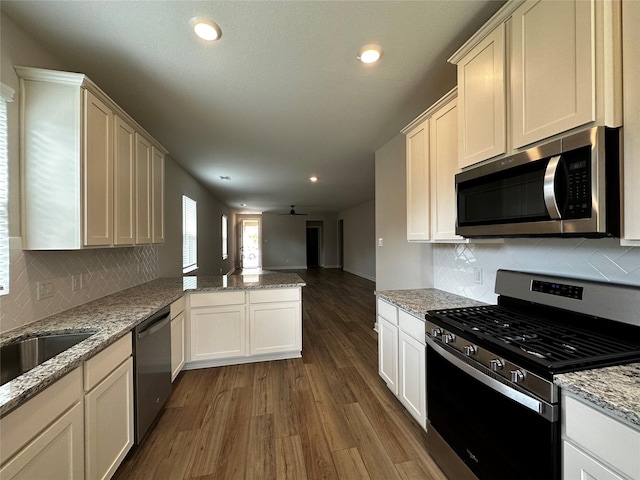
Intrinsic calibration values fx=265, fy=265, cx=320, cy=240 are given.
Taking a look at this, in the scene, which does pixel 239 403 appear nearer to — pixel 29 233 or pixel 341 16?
pixel 29 233

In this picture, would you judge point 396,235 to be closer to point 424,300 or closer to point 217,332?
point 424,300

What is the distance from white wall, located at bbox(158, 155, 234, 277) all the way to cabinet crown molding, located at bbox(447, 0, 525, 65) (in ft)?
12.1

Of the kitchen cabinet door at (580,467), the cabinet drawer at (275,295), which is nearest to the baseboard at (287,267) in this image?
the cabinet drawer at (275,295)

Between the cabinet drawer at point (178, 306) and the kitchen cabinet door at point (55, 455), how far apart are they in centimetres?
123

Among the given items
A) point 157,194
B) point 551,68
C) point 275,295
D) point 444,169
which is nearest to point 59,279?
point 157,194

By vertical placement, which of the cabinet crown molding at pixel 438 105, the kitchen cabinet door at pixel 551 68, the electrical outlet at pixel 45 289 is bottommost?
the electrical outlet at pixel 45 289

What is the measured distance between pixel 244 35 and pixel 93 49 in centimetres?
104

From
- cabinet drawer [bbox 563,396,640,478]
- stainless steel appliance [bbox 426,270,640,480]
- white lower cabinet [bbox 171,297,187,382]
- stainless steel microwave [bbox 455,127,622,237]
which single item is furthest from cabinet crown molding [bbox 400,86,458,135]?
white lower cabinet [bbox 171,297,187,382]

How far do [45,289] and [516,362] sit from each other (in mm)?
2615

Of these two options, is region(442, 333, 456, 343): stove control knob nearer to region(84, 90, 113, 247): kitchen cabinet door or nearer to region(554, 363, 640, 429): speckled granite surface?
region(554, 363, 640, 429): speckled granite surface

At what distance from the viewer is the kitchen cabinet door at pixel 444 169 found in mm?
1837

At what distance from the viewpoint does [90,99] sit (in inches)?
64.9

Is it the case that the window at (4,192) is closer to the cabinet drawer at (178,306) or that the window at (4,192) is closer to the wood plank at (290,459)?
the cabinet drawer at (178,306)

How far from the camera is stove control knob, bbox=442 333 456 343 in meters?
1.40
